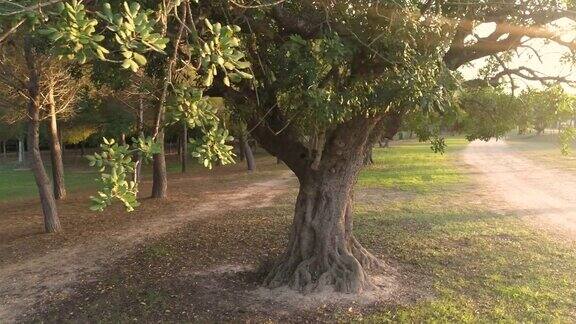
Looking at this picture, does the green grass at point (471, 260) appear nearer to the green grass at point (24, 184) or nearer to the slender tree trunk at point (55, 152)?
the slender tree trunk at point (55, 152)

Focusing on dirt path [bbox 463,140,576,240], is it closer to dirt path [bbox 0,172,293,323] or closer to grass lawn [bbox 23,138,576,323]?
grass lawn [bbox 23,138,576,323]

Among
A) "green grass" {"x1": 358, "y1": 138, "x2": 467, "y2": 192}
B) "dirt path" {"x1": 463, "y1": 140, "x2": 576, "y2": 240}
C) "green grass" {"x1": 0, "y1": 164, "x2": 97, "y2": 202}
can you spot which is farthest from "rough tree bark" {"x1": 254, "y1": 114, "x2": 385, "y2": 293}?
"green grass" {"x1": 0, "y1": 164, "x2": 97, "y2": 202}

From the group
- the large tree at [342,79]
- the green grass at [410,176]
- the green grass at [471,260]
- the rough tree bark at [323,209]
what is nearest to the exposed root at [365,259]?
the large tree at [342,79]

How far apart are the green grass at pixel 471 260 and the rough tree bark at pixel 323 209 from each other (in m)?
1.33

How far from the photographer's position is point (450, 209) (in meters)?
15.5

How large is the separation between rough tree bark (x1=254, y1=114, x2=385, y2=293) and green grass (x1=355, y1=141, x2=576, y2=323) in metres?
1.33

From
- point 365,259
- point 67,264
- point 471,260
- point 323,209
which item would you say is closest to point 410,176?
point 471,260

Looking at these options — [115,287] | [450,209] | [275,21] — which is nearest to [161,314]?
[115,287]

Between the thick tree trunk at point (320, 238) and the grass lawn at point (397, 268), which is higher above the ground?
the thick tree trunk at point (320, 238)

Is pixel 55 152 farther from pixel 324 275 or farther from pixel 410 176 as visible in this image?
pixel 410 176

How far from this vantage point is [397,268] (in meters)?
9.32

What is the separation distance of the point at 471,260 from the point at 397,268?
5.32 feet

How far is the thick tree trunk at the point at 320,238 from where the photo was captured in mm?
8234

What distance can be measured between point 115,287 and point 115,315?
128cm
